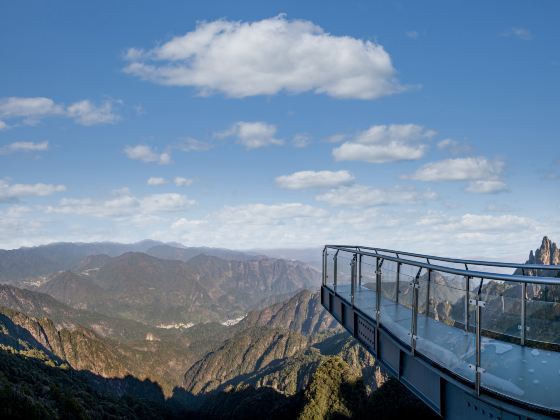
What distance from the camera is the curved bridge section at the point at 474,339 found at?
5.93 meters

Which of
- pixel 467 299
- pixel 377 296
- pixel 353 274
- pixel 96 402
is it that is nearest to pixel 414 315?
pixel 467 299

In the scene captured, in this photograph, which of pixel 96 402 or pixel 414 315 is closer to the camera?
pixel 414 315

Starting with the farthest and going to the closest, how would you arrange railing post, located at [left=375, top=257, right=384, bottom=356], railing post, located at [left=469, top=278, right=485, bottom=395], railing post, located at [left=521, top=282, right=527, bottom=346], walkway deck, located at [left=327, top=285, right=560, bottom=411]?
railing post, located at [left=375, top=257, right=384, bottom=356]
railing post, located at [left=521, top=282, right=527, bottom=346]
railing post, located at [left=469, top=278, right=485, bottom=395]
walkway deck, located at [left=327, top=285, right=560, bottom=411]

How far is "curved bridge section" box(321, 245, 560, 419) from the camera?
19.5ft

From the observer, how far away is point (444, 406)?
24.0 ft

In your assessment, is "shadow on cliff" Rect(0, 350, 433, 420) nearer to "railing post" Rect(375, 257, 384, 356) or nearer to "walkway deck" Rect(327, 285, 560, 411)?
"railing post" Rect(375, 257, 384, 356)

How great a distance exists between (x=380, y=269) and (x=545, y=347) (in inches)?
155

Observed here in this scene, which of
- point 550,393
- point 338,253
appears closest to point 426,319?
point 550,393

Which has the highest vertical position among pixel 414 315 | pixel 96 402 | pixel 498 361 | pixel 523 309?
pixel 523 309

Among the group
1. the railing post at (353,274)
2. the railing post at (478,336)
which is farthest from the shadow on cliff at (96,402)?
the railing post at (478,336)

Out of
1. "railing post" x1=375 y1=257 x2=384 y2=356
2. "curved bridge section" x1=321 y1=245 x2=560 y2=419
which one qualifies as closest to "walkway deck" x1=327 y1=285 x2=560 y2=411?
"curved bridge section" x1=321 y1=245 x2=560 y2=419

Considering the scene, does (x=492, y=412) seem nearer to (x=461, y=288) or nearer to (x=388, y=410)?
(x=461, y=288)

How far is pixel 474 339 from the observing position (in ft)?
21.5

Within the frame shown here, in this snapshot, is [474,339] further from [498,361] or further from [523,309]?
[523,309]
